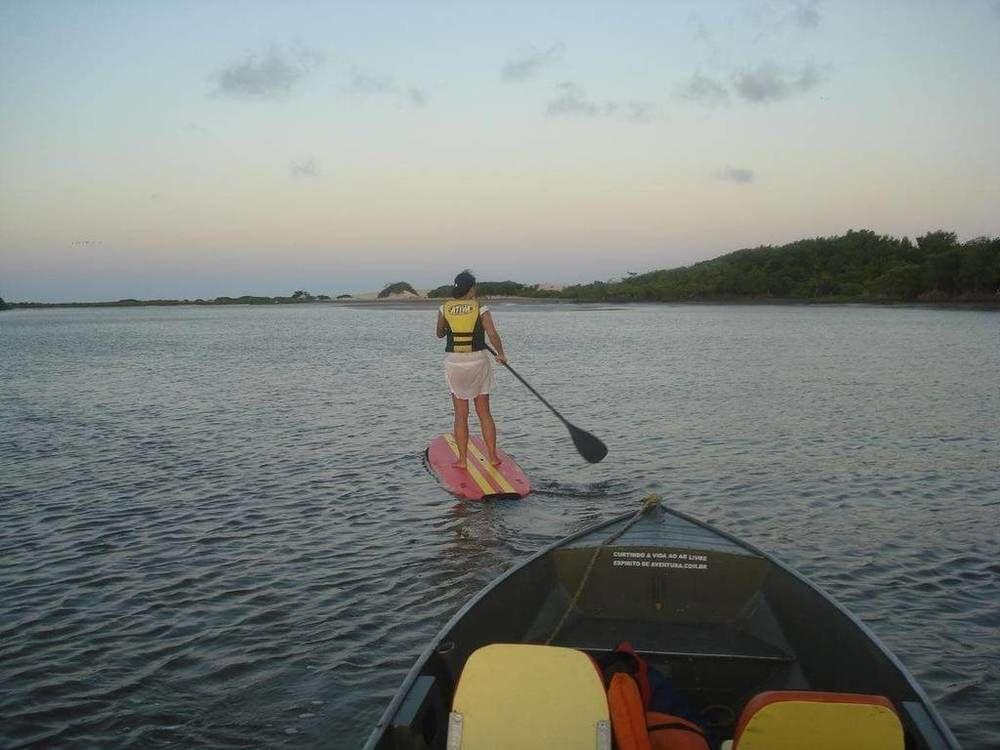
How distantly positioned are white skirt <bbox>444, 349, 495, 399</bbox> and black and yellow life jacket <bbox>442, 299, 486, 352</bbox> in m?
0.09

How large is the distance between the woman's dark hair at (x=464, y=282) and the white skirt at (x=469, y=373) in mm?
809

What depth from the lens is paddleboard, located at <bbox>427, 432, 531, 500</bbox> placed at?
11.0 m

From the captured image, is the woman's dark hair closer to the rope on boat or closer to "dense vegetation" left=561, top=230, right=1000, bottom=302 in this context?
the rope on boat

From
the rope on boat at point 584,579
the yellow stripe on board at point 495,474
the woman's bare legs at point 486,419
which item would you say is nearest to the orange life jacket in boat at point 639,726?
the rope on boat at point 584,579

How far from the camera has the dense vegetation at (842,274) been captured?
275ft

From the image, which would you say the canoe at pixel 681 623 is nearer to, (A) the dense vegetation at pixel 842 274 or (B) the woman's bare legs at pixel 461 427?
(B) the woman's bare legs at pixel 461 427

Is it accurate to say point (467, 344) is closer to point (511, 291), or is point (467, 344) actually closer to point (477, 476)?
point (477, 476)

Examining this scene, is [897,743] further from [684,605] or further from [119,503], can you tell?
[119,503]

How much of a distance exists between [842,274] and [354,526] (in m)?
117

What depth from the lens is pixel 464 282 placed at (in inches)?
425

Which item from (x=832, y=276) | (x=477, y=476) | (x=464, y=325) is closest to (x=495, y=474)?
(x=477, y=476)

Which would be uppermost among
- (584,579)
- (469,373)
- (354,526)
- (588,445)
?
(469,373)

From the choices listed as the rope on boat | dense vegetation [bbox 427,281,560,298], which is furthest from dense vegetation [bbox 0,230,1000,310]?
the rope on boat

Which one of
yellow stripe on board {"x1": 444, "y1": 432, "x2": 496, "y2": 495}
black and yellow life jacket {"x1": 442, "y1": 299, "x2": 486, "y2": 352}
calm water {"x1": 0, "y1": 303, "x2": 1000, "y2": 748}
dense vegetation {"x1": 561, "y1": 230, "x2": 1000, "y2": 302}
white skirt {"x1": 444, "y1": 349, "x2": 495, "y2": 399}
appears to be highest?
dense vegetation {"x1": 561, "y1": 230, "x2": 1000, "y2": 302}
